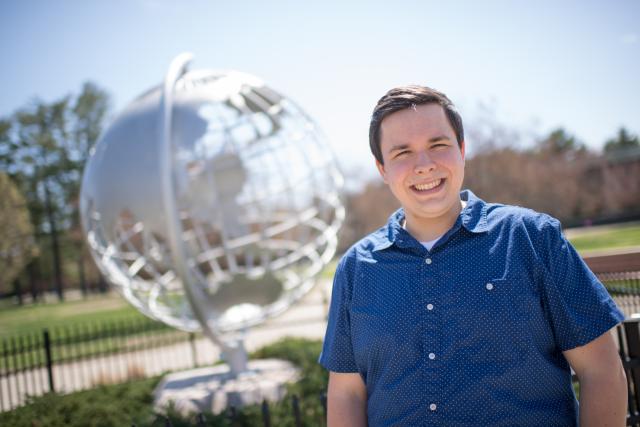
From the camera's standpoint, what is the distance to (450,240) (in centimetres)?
168

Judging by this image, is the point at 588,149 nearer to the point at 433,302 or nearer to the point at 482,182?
the point at 482,182

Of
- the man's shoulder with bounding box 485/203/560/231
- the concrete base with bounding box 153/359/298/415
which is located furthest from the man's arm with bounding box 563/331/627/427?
the concrete base with bounding box 153/359/298/415

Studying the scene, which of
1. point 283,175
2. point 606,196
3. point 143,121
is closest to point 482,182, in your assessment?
point 606,196

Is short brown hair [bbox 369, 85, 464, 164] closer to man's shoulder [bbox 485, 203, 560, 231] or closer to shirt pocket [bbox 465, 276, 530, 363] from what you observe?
man's shoulder [bbox 485, 203, 560, 231]

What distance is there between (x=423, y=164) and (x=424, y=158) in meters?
0.02

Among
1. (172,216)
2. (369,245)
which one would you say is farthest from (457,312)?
(172,216)

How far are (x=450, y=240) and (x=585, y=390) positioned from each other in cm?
59

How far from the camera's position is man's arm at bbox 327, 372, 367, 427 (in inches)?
70.3

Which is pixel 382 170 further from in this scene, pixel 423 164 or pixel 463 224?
pixel 463 224

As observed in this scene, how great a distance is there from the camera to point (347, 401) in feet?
5.92

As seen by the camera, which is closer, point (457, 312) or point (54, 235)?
point (457, 312)

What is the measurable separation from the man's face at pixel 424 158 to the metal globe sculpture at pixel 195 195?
460 cm

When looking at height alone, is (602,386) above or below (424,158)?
below

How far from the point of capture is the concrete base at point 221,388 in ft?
21.0
